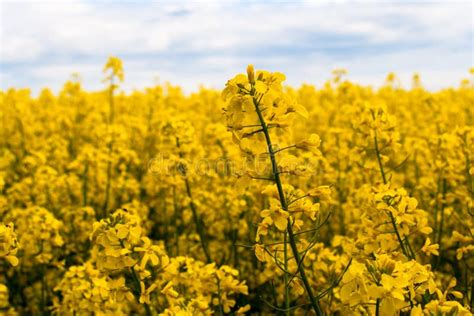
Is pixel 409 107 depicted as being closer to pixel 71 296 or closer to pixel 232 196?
pixel 232 196

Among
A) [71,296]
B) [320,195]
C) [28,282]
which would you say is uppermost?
[320,195]

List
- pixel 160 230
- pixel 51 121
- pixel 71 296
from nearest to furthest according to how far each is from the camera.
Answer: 1. pixel 71 296
2. pixel 160 230
3. pixel 51 121

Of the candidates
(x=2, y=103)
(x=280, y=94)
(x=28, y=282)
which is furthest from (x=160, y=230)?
(x=2, y=103)

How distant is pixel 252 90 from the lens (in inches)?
94.1

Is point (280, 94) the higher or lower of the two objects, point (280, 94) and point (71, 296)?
the higher

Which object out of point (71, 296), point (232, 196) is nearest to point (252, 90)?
point (71, 296)

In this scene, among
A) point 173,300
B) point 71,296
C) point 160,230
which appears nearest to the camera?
point 173,300

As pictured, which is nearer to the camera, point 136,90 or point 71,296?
point 71,296

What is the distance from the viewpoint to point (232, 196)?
18.0ft

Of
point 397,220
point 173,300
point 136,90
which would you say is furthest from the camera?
point 136,90

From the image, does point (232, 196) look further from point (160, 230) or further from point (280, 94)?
point (280, 94)

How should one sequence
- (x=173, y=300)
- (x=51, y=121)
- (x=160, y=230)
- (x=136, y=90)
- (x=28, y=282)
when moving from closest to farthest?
(x=173, y=300), (x=28, y=282), (x=160, y=230), (x=51, y=121), (x=136, y=90)

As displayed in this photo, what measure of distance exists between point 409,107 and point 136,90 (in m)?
6.06

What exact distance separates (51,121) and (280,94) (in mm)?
7842
